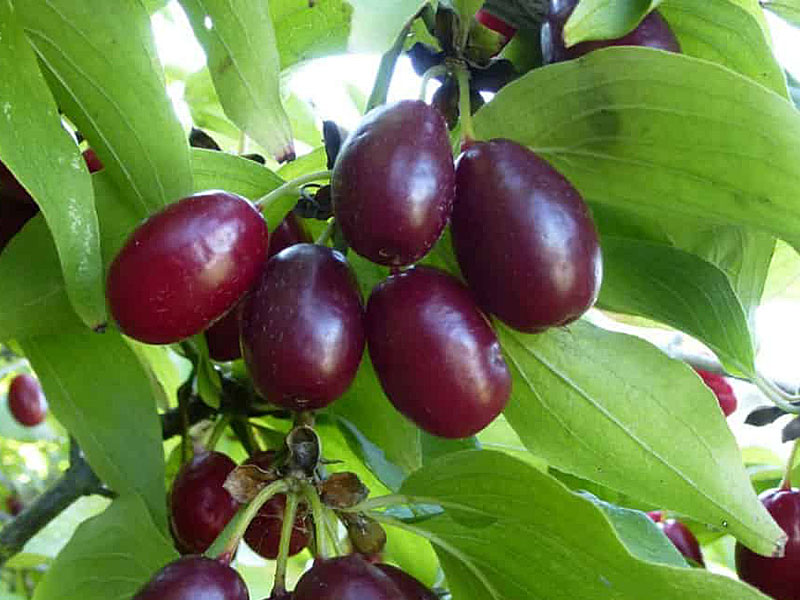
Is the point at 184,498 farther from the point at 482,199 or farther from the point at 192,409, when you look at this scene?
the point at 482,199

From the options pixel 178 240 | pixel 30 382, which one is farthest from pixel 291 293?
pixel 30 382

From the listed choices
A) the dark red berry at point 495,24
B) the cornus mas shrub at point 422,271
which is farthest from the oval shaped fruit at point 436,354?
the dark red berry at point 495,24

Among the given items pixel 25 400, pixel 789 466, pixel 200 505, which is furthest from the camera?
pixel 25 400

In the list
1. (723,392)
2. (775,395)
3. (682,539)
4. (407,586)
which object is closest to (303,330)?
(407,586)

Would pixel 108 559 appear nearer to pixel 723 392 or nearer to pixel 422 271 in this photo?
pixel 422 271

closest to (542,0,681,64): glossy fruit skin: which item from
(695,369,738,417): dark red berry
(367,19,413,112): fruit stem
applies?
(367,19,413,112): fruit stem
